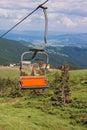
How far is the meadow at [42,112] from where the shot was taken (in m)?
59.3

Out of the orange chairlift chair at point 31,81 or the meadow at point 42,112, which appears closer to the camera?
the orange chairlift chair at point 31,81

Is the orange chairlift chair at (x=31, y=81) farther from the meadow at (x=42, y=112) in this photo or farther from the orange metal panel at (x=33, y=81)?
the meadow at (x=42, y=112)

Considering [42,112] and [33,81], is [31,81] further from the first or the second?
[42,112]

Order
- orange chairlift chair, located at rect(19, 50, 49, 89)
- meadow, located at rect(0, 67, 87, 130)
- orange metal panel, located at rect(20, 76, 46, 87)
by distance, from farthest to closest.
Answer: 1. meadow, located at rect(0, 67, 87, 130)
2. orange metal panel, located at rect(20, 76, 46, 87)
3. orange chairlift chair, located at rect(19, 50, 49, 89)

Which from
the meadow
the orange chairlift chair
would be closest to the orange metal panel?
the orange chairlift chair

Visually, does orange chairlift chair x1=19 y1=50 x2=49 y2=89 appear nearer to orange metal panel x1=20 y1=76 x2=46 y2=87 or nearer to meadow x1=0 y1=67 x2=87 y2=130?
orange metal panel x1=20 y1=76 x2=46 y2=87

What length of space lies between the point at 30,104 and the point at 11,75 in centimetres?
9398

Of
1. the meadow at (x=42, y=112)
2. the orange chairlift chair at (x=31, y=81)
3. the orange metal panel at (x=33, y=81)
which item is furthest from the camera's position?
the meadow at (x=42, y=112)

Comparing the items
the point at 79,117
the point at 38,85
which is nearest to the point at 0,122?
the point at 79,117

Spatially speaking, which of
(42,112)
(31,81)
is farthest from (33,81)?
(42,112)

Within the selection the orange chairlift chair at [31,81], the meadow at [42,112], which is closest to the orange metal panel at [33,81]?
the orange chairlift chair at [31,81]

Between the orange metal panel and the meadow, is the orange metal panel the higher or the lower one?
the higher one

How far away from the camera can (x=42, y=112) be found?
8012cm

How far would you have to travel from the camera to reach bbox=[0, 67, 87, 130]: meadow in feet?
194
